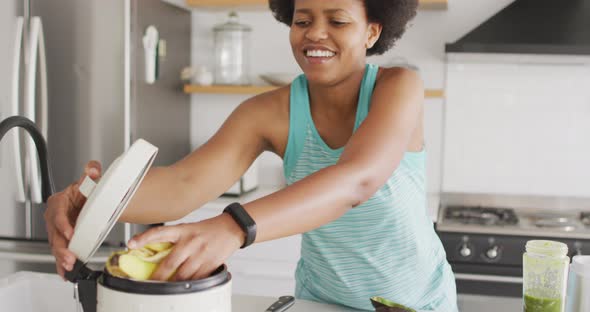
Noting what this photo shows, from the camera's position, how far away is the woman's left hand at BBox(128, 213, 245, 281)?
886 millimetres

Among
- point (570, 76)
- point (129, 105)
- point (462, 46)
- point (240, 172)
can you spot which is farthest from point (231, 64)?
point (240, 172)

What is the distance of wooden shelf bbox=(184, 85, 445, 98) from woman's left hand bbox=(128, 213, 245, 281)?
7.55ft

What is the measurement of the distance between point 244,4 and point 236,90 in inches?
14.9

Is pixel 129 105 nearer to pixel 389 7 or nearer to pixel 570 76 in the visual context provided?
pixel 389 7

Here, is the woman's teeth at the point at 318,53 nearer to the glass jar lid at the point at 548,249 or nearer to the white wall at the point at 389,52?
the glass jar lid at the point at 548,249

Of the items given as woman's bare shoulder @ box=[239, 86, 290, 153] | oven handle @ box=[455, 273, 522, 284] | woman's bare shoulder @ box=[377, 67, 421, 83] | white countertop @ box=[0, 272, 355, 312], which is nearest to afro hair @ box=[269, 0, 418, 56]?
woman's bare shoulder @ box=[377, 67, 421, 83]

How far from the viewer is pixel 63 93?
2.89 meters

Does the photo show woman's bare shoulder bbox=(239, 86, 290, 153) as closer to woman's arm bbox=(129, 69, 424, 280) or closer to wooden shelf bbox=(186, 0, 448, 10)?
woman's arm bbox=(129, 69, 424, 280)

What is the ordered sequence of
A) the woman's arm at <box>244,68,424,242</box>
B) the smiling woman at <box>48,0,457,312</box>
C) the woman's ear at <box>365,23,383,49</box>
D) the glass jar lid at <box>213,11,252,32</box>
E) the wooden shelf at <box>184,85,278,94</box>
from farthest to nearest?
1. the glass jar lid at <box>213,11,252,32</box>
2. the wooden shelf at <box>184,85,278,94</box>
3. the woman's ear at <box>365,23,383,49</box>
4. the smiling woman at <box>48,0,457,312</box>
5. the woman's arm at <box>244,68,424,242</box>

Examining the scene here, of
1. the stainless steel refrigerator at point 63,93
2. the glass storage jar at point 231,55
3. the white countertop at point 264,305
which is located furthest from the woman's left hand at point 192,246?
the glass storage jar at point 231,55

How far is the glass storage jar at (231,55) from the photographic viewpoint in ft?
11.3

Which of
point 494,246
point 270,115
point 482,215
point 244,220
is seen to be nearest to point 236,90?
point 482,215

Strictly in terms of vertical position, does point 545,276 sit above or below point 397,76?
below

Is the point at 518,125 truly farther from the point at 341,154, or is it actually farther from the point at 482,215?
the point at 341,154
